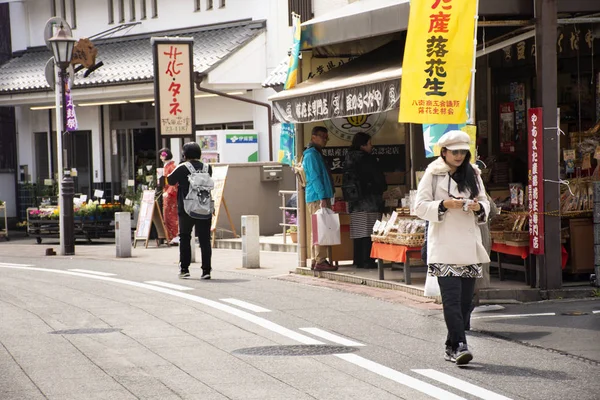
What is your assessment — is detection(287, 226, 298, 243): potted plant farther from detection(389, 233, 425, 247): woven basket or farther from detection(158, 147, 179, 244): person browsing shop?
detection(389, 233, 425, 247): woven basket

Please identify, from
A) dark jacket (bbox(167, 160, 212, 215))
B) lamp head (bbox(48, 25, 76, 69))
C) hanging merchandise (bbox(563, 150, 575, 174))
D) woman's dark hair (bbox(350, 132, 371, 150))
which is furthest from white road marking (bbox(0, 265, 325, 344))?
lamp head (bbox(48, 25, 76, 69))

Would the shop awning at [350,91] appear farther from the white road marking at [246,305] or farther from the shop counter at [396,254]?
the white road marking at [246,305]

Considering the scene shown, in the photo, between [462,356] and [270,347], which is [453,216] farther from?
[270,347]

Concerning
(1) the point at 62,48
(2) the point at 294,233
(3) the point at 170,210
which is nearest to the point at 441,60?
(2) the point at 294,233

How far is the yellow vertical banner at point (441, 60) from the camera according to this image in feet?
41.9

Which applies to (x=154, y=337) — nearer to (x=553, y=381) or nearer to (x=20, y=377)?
(x=20, y=377)

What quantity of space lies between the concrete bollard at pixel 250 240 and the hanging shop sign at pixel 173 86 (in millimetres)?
2892

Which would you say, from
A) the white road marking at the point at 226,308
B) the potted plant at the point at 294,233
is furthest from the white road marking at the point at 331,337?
the potted plant at the point at 294,233

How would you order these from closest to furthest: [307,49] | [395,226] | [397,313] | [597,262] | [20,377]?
[20,377] → [397,313] → [597,262] → [395,226] → [307,49]

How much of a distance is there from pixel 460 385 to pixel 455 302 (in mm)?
1352

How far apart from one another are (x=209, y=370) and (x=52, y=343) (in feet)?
7.31

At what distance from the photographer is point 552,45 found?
13.4 metres

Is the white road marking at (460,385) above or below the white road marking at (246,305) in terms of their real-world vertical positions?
below

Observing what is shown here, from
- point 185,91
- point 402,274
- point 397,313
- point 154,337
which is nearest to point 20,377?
point 154,337
